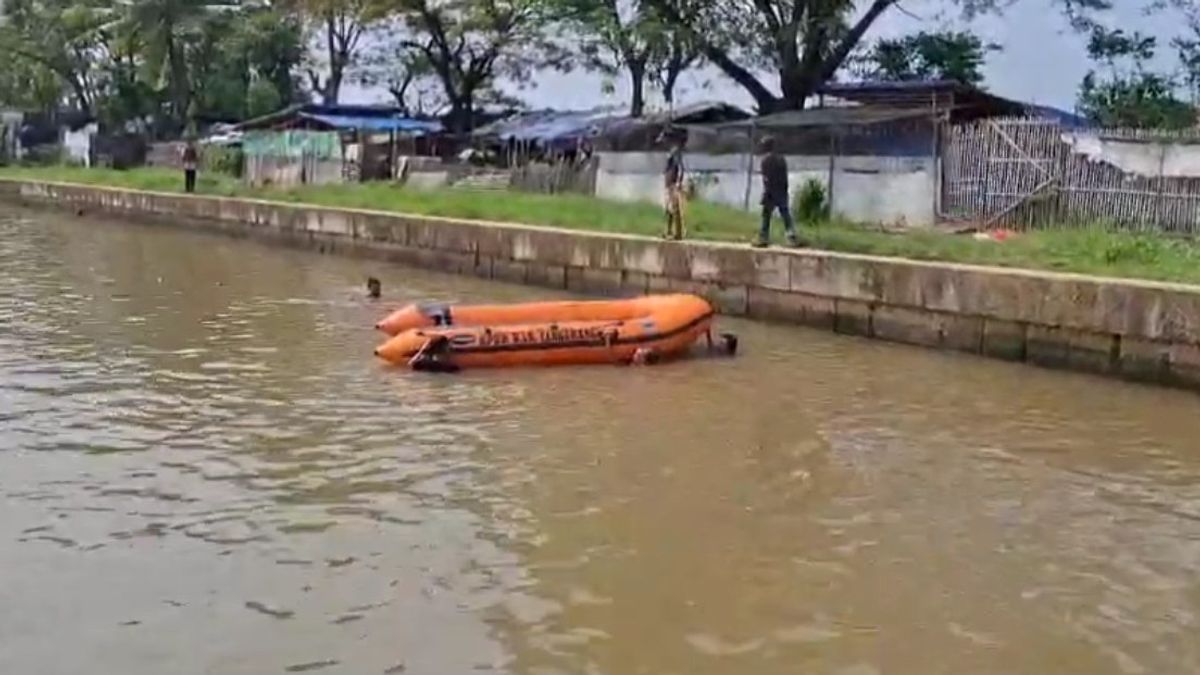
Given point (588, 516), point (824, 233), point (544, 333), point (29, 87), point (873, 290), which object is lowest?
point (588, 516)

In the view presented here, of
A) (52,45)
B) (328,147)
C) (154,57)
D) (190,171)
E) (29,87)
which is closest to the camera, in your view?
(190,171)

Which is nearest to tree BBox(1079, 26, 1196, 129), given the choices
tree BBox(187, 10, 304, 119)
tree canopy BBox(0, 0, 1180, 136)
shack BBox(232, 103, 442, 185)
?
tree canopy BBox(0, 0, 1180, 136)

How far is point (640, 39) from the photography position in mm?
26391

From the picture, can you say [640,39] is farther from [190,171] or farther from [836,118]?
[190,171]

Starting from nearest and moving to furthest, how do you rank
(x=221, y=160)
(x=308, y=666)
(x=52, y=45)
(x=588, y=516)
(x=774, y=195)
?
(x=308, y=666), (x=588, y=516), (x=774, y=195), (x=221, y=160), (x=52, y=45)

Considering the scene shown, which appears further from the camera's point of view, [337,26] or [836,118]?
[337,26]

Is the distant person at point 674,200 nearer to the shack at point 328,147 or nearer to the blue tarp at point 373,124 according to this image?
the shack at point 328,147

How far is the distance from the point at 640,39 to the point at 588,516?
19609mm

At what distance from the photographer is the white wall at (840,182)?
19750mm

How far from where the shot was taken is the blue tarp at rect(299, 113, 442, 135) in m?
37.1

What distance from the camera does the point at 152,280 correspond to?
2023 cm

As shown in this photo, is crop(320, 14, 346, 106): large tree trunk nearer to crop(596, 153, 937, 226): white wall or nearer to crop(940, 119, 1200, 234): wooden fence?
crop(596, 153, 937, 226): white wall

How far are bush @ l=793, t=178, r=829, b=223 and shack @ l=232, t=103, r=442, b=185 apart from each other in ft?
43.8

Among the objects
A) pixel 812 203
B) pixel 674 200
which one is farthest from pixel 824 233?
pixel 812 203
